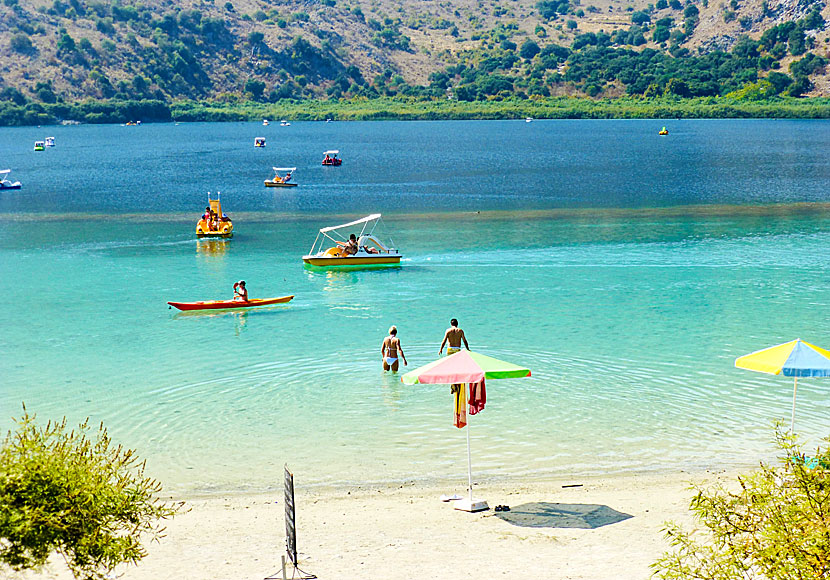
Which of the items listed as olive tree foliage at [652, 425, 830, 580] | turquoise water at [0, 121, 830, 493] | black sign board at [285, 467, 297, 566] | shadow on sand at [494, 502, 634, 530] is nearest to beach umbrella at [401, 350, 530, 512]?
shadow on sand at [494, 502, 634, 530]

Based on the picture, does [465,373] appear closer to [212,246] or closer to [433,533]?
[433,533]

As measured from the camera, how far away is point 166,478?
16984mm

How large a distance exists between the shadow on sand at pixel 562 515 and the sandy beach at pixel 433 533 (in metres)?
0.02

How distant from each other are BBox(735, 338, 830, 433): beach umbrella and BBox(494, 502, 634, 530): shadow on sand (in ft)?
10.0

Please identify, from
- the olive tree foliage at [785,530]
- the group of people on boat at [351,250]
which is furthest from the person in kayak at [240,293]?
the olive tree foliage at [785,530]

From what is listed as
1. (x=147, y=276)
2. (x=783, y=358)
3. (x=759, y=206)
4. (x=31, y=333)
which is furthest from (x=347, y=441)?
(x=759, y=206)

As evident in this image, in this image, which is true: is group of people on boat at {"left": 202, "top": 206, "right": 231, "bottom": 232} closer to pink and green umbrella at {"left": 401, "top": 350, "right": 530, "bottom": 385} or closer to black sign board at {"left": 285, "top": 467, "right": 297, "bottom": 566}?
pink and green umbrella at {"left": 401, "top": 350, "right": 530, "bottom": 385}

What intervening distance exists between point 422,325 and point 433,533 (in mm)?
14922

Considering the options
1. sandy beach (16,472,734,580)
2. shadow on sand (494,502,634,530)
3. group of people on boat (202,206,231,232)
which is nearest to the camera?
sandy beach (16,472,734,580)

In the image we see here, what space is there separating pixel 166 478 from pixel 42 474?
7669mm

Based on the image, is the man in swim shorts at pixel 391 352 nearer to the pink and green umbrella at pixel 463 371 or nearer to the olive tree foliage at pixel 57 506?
the pink and green umbrella at pixel 463 371

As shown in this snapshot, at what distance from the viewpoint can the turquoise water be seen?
60.6 feet

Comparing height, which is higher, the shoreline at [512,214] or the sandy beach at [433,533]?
the shoreline at [512,214]

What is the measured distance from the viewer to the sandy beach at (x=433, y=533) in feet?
41.1
